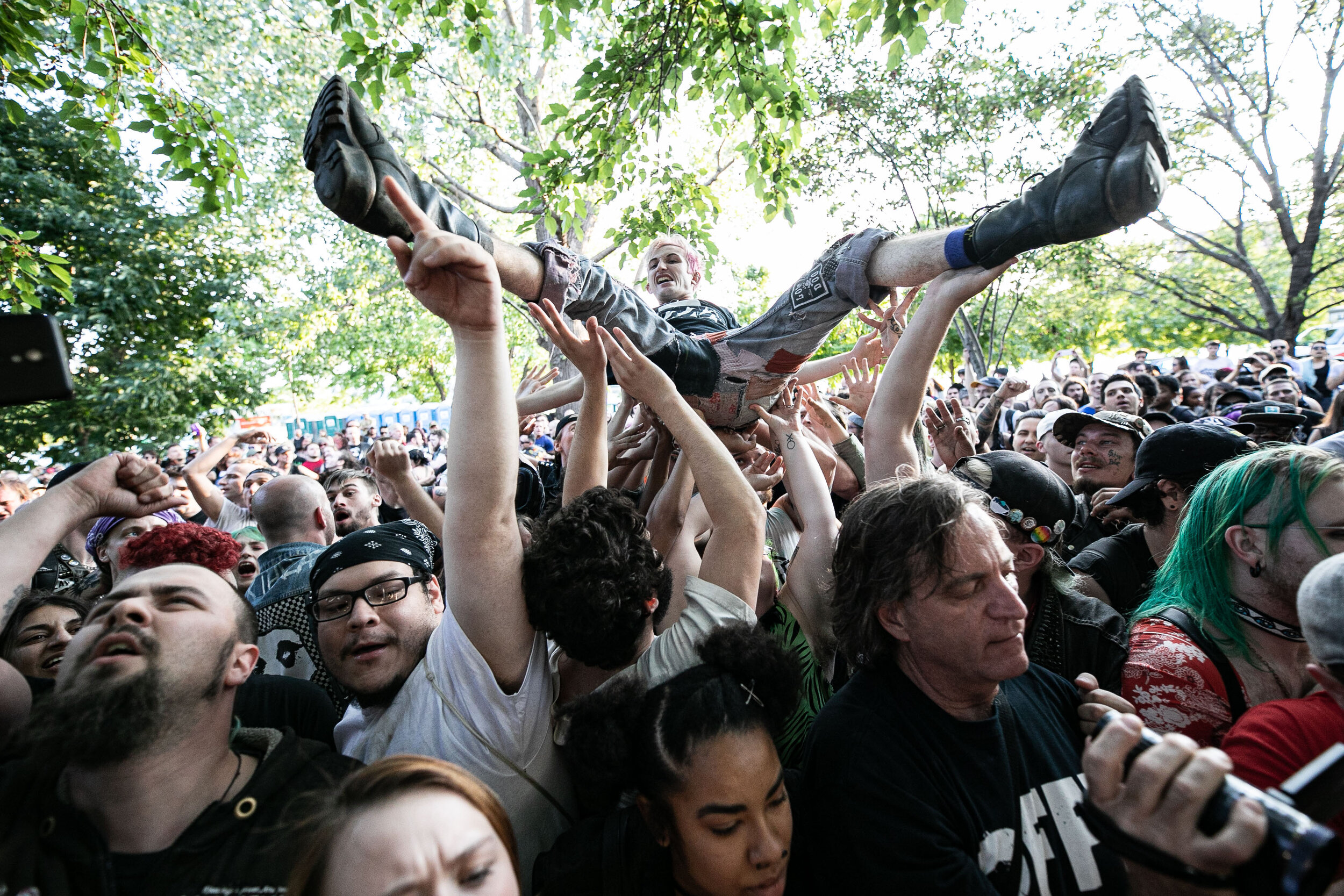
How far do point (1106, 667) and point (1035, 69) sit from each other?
11.4 meters

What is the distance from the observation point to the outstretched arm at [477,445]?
66.0 inches

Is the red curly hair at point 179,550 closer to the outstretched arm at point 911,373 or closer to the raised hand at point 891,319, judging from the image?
the outstretched arm at point 911,373

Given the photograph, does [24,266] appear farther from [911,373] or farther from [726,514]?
[911,373]

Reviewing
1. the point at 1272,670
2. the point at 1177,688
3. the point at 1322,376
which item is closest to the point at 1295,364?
the point at 1322,376

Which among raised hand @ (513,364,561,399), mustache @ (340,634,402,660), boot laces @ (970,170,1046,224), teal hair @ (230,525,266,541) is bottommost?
teal hair @ (230,525,266,541)

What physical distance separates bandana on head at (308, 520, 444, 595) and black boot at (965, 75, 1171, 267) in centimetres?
209

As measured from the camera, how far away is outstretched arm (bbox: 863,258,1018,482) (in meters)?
2.48

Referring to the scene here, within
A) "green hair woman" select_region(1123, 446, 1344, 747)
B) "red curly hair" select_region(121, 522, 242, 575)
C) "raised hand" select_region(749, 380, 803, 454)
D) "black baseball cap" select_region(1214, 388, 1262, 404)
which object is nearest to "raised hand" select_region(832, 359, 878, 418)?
"raised hand" select_region(749, 380, 803, 454)

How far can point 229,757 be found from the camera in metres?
1.70

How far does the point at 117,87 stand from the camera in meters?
3.93

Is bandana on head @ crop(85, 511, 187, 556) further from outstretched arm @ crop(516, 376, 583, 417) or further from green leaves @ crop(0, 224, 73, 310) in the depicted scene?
outstretched arm @ crop(516, 376, 583, 417)

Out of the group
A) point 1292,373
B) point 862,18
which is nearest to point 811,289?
point 862,18

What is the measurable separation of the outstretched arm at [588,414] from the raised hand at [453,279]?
584mm

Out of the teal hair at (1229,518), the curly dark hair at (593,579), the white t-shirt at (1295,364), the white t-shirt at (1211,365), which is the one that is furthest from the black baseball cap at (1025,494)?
the white t-shirt at (1211,365)
